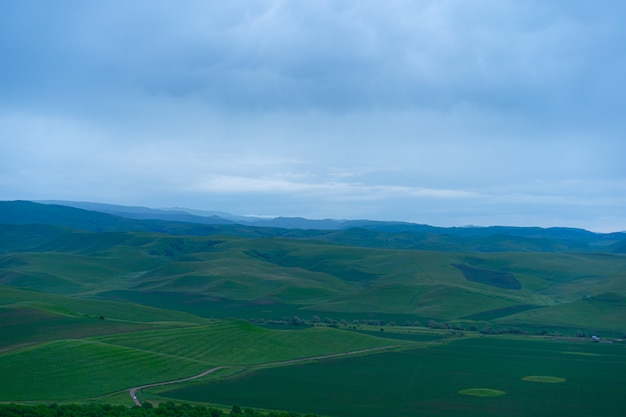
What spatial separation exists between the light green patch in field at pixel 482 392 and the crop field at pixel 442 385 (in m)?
0.11

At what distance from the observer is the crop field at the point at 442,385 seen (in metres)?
72.4

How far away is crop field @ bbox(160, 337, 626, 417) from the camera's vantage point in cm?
7244

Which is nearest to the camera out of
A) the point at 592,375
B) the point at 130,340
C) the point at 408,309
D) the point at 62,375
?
the point at 62,375

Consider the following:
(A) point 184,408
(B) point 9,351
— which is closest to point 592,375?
(A) point 184,408

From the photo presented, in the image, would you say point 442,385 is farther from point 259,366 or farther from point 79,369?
point 79,369

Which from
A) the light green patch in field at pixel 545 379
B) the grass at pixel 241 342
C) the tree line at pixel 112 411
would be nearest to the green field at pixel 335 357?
the grass at pixel 241 342

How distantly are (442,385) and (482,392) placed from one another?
5.26m

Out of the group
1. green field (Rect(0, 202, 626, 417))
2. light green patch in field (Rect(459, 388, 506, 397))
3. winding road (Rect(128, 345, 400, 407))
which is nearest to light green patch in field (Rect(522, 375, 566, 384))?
green field (Rect(0, 202, 626, 417))

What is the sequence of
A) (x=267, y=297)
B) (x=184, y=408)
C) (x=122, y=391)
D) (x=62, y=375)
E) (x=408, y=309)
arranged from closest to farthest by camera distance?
1. (x=184, y=408)
2. (x=122, y=391)
3. (x=62, y=375)
4. (x=408, y=309)
5. (x=267, y=297)

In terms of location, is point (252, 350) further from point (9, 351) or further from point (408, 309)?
point (408, 309)

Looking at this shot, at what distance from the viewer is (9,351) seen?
95.2 m

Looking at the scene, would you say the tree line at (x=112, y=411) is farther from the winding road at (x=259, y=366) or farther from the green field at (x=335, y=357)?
the winding road at (x=259, y=366)

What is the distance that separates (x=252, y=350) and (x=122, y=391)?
33449 millimetres

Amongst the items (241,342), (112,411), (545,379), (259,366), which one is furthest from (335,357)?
(112,411)
